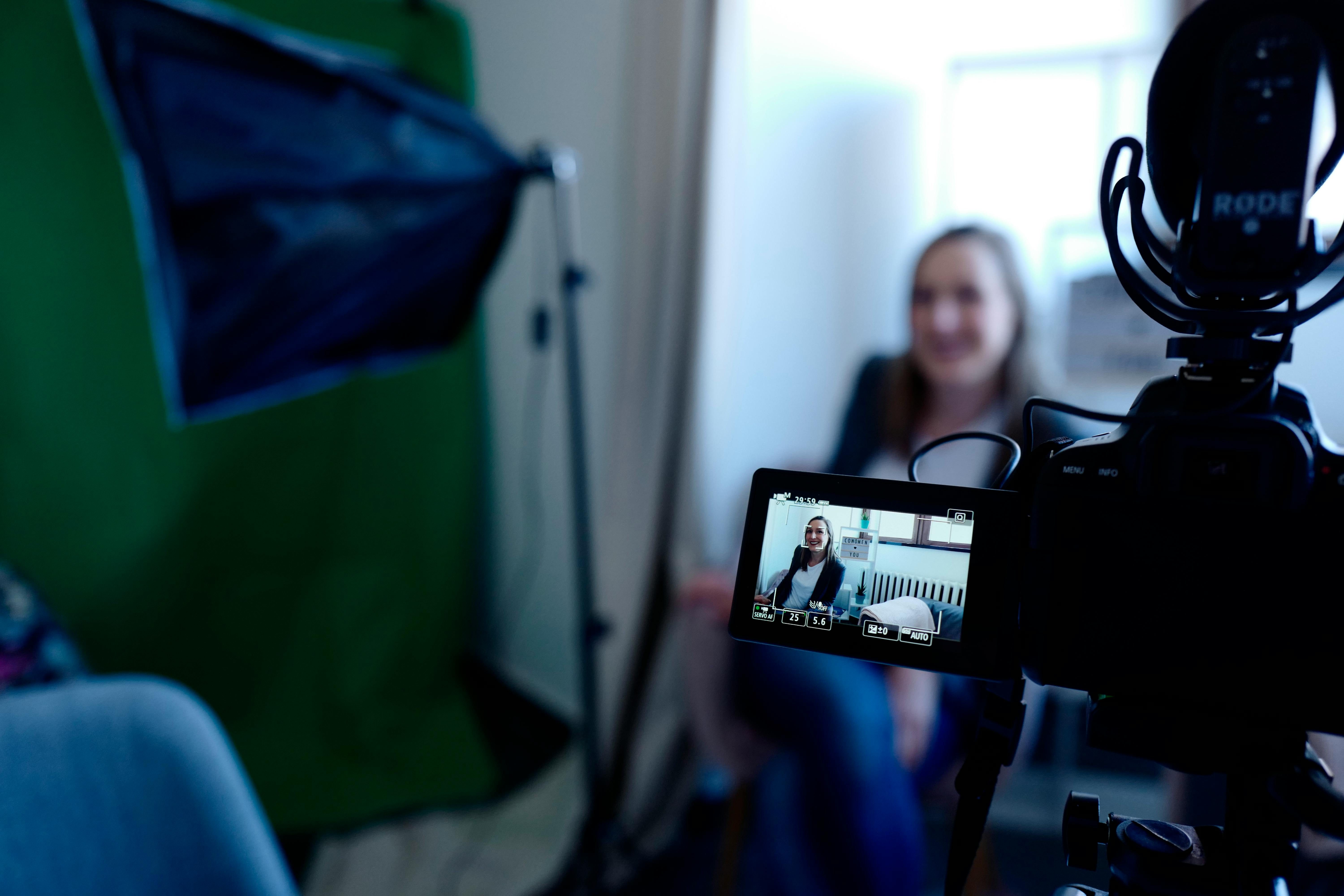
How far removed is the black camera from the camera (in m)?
0.41

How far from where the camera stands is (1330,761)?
993 mm

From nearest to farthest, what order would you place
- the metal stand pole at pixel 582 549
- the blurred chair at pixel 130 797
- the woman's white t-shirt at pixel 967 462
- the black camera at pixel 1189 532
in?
the black camera at pixel 1189 532, the blurred chair at pixel 130 797, the woman's white t-shirt at pixel 967 462, the metal stand pole at pixel 582 549

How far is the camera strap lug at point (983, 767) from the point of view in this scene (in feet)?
1.60

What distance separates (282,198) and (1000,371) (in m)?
1.24

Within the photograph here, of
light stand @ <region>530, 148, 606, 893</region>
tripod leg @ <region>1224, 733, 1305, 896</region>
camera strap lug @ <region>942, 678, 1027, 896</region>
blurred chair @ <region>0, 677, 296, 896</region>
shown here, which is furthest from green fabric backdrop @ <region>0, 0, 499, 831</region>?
tripod leg @ <region>1224, 733, 1305, 896</region>

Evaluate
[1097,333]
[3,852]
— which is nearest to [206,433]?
[3,852]

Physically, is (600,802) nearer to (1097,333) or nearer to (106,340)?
(106,340)

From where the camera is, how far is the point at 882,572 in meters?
0.49

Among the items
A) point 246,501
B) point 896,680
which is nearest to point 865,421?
point 896,680

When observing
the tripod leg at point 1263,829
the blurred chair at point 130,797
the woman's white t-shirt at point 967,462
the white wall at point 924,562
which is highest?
the white wall at point 924,562

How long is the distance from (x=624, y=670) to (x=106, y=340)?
4.02ft

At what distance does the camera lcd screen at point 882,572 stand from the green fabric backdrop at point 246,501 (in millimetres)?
1568

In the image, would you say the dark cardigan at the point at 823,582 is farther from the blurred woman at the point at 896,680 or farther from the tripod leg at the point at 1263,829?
the blurred woman at the point at 896,680

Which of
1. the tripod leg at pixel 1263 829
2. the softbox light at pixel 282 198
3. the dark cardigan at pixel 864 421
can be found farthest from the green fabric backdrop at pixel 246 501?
the tripod leg at pixel 1263 829
